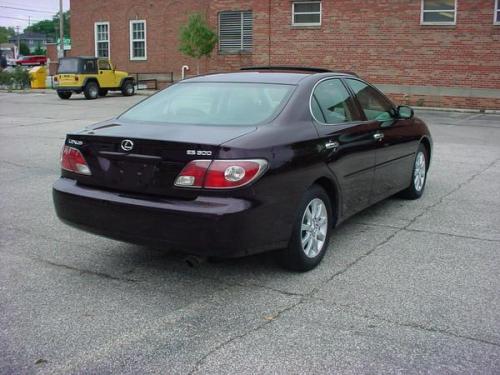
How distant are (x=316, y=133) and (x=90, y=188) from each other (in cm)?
182

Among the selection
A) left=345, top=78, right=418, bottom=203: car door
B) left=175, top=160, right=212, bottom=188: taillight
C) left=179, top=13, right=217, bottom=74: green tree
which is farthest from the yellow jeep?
left=175, top=160, right=212, bottom=188: taillight

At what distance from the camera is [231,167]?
4086mm

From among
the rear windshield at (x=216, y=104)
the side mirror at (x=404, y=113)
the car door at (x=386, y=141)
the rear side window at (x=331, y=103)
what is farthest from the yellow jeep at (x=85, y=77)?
the rear side window at (x=331, y=103)

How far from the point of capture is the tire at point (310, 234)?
4629mm

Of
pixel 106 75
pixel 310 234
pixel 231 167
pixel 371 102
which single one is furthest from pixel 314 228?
pixel 106 75

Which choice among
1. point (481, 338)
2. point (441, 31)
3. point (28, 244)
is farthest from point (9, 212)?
point (441, 31)

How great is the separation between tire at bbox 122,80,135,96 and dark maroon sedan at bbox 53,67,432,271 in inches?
990

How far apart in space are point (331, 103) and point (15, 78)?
1339 inches

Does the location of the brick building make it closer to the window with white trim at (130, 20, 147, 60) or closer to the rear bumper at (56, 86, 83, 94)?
the window with white trim at (130, 20, 147, 60)

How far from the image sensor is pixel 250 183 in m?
4.12

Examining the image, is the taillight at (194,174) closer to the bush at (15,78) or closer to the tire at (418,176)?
the tire at (418,176)

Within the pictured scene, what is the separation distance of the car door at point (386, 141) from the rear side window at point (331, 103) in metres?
0.26

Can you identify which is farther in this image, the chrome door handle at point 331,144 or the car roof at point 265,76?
the car roof at point 265,76

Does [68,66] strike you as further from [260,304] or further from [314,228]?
[260,304]
